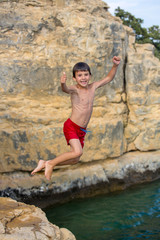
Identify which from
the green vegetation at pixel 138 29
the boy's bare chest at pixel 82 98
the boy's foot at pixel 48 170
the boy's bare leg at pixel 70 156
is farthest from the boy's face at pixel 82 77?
the green vegetation at pixel 138 29

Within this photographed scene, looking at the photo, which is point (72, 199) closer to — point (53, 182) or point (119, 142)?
point (53, 182)

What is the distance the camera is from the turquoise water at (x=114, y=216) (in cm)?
569

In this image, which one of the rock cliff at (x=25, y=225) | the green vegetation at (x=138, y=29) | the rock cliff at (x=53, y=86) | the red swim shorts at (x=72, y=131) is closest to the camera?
the rock cliff at (x=25, y=225)

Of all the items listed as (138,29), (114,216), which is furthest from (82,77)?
(138,29)

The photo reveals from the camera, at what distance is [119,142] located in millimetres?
8000

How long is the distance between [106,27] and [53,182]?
4.11 metres

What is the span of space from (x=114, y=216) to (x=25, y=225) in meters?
3.45

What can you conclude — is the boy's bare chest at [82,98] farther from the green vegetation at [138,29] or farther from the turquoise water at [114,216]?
the green vegetation at [138,29]

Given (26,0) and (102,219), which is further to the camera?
(26,0)

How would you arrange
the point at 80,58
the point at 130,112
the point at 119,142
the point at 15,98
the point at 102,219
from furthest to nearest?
1. the point at 130,112
2. the point at 119,142
3. the point at 80,58
4. the point at 15,98
5. the point at 102,219

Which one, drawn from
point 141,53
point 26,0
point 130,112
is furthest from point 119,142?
point 26,0

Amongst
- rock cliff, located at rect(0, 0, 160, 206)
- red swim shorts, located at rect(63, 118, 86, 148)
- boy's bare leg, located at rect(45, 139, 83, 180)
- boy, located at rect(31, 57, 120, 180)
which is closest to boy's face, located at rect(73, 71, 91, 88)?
boy, located at rect(31, 57, 120, 180)

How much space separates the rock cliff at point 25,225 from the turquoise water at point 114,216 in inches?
80.4

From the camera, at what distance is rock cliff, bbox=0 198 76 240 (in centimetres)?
315
